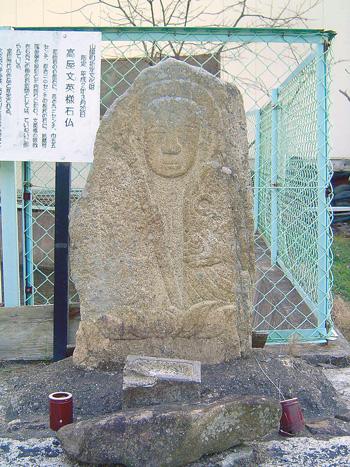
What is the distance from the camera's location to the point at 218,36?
116 inches

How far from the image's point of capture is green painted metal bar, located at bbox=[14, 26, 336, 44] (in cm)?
291

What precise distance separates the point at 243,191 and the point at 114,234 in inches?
21.1

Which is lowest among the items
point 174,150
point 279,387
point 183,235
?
point 279,387

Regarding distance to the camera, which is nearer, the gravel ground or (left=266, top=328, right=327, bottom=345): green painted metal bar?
the gravel ground

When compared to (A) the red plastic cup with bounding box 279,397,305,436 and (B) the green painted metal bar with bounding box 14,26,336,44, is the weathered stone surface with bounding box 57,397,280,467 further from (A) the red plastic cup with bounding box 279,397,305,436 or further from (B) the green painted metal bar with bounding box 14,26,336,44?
(B) the green painted metal bar with bounding box 14,26,336,44

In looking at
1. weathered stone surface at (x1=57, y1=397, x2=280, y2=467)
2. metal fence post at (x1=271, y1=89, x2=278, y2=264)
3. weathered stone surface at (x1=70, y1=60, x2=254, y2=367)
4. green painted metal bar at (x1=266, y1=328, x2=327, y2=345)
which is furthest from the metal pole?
metal fence post at (x1=271, y1=89, x2=278, y2=264)

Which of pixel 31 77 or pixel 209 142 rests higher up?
pixel 31 77

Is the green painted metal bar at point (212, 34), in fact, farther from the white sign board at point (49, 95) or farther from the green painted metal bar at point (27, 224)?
the green painted metal bar at point (27, 224)

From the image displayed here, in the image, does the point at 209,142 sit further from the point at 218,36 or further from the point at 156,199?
the point at 218,36

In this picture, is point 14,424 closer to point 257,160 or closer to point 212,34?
point 212,34

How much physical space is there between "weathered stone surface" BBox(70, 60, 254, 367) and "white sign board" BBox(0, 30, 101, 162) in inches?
18.9

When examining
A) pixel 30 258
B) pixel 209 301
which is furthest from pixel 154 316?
pixel 30 258

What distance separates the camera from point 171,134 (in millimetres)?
2389

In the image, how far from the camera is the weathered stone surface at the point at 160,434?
1.78 meters
